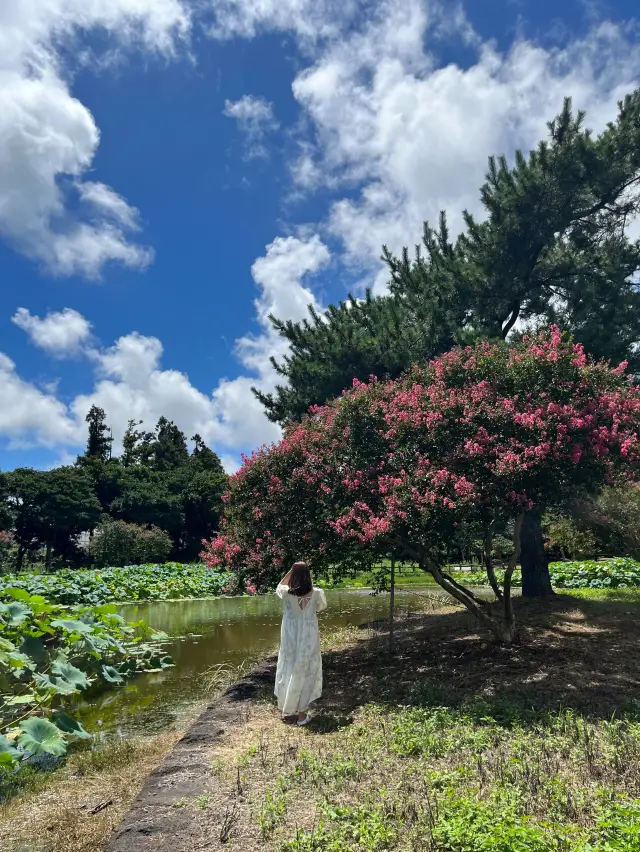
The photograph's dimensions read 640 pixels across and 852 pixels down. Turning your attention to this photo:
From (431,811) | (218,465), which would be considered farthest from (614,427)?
(218,465)

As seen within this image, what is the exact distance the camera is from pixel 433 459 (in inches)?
319

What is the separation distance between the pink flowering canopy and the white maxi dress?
3.71ft

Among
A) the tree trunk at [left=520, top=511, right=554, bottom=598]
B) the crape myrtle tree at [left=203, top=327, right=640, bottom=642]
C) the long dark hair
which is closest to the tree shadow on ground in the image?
the crape myrtle tree at [left=203, top=327, right=640, bottom=642]

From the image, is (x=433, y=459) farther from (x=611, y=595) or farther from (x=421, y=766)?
(x=611, y=595)

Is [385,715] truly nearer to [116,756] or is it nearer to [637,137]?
[116,756]

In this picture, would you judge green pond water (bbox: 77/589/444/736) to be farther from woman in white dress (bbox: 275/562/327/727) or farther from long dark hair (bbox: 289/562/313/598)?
long dark hair (bbox: 289/562/313/598)

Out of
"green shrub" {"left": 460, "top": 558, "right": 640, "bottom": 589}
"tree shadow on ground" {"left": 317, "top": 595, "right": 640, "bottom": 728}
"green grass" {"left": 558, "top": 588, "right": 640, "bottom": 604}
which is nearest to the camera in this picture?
"tree shadow on ground" {"left": 317, "top": 595, "right": 640, "bottom": 728}

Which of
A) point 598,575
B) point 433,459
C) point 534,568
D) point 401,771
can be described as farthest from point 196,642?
point 598,575

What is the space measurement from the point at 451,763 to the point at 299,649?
2.46m

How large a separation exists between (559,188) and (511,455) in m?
9.44

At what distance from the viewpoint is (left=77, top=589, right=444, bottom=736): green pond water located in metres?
8.55

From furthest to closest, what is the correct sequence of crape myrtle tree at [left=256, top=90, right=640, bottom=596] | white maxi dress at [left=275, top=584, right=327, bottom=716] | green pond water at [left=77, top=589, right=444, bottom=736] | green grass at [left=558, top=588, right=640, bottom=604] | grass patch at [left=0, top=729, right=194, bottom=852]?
green grass at [left=558, top=588, right=640, bottom=604]
crape myrtle tree at [left=256, top=90, right=640, bottom=596]
green pond water at [left=77, top=589, right=444, bottom=736]
white maxi dress at [left=275, top=584, right=327, bottom=716]
grass patch at [left=0, top=729, right=194, bottom=852]

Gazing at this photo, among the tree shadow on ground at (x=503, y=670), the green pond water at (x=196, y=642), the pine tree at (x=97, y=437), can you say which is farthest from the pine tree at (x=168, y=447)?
the tree shadow on ground at (x=503, y=670)

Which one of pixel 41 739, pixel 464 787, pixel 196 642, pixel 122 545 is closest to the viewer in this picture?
pixel 464 787
